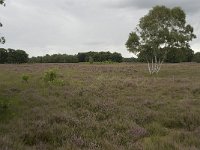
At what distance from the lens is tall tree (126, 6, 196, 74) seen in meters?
47.5

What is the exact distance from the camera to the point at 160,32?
155ft

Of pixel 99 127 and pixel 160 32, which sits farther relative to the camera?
pixel 160 32

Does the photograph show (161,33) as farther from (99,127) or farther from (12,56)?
(12,56)

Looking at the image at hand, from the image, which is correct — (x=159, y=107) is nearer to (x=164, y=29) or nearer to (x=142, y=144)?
(x=142, y=144)

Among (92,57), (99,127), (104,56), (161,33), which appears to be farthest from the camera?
(104,56)

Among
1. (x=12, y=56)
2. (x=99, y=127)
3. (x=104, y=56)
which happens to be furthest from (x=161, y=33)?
(x=104, y=56)

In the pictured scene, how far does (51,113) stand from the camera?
12906 millimetres

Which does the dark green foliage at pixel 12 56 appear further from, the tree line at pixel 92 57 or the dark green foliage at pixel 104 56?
the dark green foliage at pixel 104 56

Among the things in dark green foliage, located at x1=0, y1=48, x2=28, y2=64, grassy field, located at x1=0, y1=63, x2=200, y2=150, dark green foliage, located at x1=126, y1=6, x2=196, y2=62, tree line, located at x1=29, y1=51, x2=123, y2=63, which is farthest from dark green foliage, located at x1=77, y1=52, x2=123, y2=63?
grassy field, located at x1=0, y1=63, x2=200, y2=150

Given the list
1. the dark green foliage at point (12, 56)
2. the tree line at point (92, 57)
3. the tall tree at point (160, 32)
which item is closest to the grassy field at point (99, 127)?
the tall tree at point (160, 32)

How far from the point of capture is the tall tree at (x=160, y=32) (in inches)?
1871

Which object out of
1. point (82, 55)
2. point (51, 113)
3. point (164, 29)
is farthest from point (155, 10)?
point (82, 55)

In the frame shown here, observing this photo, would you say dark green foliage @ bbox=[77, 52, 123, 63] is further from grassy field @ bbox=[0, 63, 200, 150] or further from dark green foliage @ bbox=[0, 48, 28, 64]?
grassy field @ bbox=[0, 63, 200, 150]

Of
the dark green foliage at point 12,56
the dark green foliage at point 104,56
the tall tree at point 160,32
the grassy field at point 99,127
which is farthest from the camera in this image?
the dark green foliage at point 104,56
